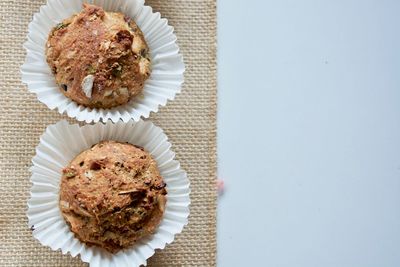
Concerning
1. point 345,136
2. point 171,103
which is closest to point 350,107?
point 345,136

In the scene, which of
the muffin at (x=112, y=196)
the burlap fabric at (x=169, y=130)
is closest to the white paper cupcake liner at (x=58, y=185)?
the muffin at (x=112, y=196)

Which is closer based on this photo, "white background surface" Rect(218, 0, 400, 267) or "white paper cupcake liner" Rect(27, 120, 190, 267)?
"white paper cupcake liner" Rect(27, 120, 190, 267)

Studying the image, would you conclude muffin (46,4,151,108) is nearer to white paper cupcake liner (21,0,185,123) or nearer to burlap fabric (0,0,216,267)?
white paper cupcake liner (21,0,185,123)

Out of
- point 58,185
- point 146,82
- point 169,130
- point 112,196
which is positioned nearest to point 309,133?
point 169,130

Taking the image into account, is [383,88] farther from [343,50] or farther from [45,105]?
[45,105]

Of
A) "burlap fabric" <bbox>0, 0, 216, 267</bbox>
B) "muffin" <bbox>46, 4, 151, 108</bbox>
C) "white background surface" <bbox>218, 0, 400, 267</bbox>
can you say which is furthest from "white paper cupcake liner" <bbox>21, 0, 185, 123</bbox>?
"white background surface" <bbox>218, 0, 400, 267</bbox>

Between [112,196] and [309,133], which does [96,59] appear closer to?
[112,196]
